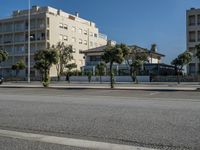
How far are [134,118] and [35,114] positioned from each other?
327 centimetres

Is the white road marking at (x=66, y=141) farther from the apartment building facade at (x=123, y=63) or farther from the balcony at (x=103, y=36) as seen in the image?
the balcony at (x=103, y=36)

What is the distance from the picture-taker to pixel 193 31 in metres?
74.2

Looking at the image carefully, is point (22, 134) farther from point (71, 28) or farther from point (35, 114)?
point (71, 28)

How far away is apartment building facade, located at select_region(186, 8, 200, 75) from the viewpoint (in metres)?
73.6

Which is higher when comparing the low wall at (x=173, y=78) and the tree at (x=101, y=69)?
the tree at (x=101, y=69)

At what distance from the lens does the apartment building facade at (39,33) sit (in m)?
91.4

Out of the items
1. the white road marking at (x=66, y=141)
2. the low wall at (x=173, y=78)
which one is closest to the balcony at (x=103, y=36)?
the low wall at (x=173, y=78)

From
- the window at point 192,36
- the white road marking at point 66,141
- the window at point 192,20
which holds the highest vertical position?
the window at point 192,20

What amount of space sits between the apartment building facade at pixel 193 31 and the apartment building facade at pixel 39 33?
3263 centimetres

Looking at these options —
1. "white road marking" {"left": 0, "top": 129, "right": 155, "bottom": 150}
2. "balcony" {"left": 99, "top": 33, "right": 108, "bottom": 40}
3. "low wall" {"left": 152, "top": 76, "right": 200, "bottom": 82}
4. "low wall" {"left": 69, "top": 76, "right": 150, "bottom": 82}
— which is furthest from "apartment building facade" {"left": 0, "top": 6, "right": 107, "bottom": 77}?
"white road marking" {"left": 0, "top": 129, "right": 155, "bottom": 150}

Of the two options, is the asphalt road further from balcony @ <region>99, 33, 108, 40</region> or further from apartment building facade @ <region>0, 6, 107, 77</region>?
balcony @ <region>99, 33, 108, 40</region>

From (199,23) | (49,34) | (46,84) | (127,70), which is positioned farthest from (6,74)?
(46,84)

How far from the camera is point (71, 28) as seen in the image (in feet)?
325

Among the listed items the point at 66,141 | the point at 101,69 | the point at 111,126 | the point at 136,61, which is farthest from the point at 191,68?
the point at 66,141
